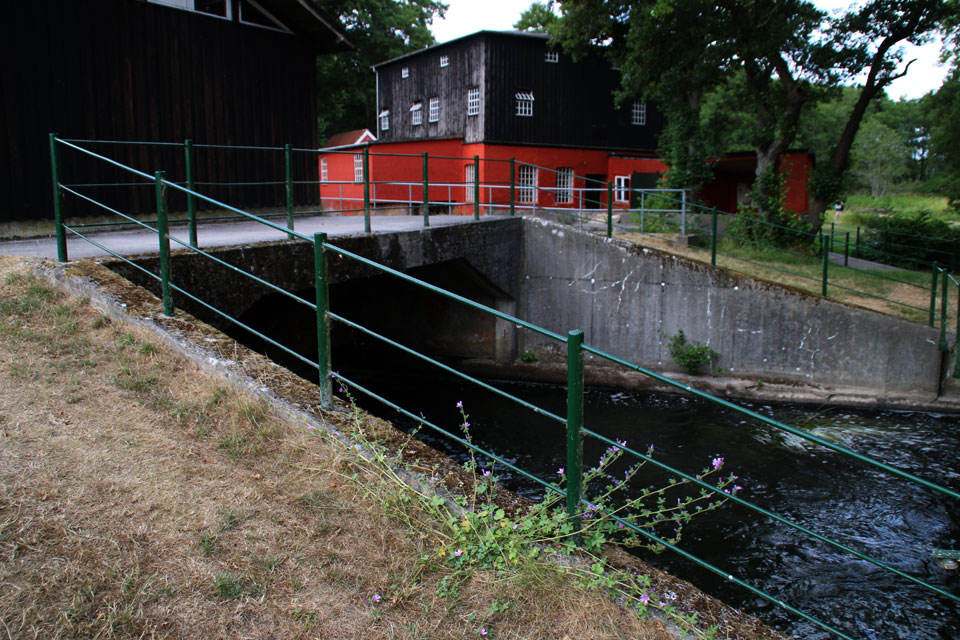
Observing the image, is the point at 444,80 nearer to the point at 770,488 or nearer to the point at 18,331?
the point at 770,488

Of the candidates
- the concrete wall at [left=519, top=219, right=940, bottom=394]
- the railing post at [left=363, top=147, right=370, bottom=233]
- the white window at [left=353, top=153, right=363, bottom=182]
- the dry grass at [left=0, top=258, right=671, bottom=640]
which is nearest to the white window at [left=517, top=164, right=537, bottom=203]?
the white window at [left=353, top=153, right=363, bottom=182]

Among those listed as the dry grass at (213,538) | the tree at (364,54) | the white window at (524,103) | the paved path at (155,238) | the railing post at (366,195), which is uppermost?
the tree at (364,54)

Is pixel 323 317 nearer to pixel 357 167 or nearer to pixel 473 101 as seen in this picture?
pixel 473 101

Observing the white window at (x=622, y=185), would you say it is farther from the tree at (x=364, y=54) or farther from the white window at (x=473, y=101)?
the tree at (x=364, y=54)

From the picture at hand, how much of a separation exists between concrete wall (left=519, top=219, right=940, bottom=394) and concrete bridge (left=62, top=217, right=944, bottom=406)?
19 millimetres

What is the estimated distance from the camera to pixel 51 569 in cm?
262

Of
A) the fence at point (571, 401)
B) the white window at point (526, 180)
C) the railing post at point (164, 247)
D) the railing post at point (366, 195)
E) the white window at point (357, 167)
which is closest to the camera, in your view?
the fence at point (571, 401)

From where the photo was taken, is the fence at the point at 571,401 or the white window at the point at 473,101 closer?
the fence at the point at 571,401

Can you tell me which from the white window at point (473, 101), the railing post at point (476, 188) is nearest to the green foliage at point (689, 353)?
the railing post at point (476, 188)

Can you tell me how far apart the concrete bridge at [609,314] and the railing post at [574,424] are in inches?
239

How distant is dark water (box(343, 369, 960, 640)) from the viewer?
6352 millimetres

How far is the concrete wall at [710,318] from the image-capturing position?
11.2m

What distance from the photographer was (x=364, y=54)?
3606 cm

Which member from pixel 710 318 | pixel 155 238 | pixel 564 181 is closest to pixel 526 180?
pixel 564 181
